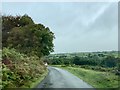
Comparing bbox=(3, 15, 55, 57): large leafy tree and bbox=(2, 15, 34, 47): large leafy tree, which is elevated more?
bbox=(2, 15, 34, 47): large leafy tree

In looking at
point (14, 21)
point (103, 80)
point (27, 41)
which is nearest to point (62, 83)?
point (103, 80)

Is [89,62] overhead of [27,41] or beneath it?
beneath

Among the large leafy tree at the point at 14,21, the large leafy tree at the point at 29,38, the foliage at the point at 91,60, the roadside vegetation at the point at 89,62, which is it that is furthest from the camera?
the foliage at the point at 91,60

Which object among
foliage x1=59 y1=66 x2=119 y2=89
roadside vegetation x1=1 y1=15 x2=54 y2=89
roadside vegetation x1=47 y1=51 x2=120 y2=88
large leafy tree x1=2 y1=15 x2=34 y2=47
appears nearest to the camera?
foliage x1=59 y1=66 x2=119 y2=89

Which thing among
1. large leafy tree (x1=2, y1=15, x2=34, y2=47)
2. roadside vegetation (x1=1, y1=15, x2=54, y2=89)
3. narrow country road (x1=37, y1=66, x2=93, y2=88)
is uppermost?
large leafy tree (x1=2, y1=15, x2=34, y2=47)

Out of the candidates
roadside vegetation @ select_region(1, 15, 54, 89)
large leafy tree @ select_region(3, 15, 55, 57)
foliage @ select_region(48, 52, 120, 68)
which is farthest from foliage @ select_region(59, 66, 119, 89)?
large leafy tree @ select_region(3, 15, 55, 57)

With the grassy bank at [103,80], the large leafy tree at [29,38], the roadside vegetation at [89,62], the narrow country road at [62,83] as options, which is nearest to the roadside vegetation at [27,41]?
the large leafy tree at [29,38]

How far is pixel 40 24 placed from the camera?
48.2 m

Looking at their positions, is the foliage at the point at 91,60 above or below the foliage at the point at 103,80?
above

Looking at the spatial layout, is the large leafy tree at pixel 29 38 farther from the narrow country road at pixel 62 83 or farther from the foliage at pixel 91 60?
the narrow country road at pixel 62 83

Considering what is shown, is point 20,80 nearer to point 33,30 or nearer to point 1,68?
point 1,68

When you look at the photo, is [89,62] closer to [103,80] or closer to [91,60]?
[91,60]

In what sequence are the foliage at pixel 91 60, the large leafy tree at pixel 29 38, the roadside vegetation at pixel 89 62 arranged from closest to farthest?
the roadside vegetation at pixel 89 62, the large leafy tree at pixel 29 38, the foliage at pixel 91 60

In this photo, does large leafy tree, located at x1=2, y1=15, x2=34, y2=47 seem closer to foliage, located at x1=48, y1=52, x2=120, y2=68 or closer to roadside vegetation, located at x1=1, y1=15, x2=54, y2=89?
roadside vegetation, located at x1=1, y1=15, x2=54, y2=89
